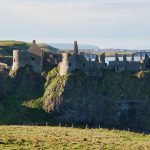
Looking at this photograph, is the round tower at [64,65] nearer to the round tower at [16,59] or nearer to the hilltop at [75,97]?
the hilltop at [75,97]

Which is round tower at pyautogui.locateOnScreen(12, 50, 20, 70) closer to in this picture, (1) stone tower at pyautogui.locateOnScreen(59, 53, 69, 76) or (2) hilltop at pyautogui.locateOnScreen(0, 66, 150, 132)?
(2) hilltop at pyautogui.locateOnScreen(0, 66, 150, 132)

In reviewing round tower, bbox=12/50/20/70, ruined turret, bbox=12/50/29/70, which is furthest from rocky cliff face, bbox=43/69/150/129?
round tower, bbox=12/50/20/70

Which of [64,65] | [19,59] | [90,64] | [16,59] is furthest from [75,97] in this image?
[16,59]

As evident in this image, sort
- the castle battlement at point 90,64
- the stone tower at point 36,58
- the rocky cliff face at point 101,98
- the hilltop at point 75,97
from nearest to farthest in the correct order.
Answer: the hilltop at point 75,97
the rocky cliff face at point 101,98
the castle battlement at point 90,64
the stone tower at point 36,58

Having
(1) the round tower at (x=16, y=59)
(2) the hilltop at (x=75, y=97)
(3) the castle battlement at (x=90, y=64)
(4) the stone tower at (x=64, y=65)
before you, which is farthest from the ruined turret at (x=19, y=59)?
(4) the stone tower at (x=64, y=65)

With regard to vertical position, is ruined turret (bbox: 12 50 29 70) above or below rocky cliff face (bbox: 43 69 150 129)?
above

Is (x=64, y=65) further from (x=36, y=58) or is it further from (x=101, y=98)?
(x=101, y=98)

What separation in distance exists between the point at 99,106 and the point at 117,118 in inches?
174

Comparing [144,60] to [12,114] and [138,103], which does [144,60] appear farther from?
[12,114]

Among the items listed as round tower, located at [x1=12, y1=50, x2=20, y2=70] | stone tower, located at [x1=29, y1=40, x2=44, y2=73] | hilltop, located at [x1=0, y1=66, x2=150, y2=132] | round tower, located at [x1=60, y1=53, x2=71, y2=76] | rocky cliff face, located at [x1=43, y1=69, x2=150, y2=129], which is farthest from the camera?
stone tower, located at [x1=29, y1=40, x2=44, y2=73]

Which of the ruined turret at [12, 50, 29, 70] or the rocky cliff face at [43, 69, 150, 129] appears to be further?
the ruined turret at [12, 50, 29, 70]

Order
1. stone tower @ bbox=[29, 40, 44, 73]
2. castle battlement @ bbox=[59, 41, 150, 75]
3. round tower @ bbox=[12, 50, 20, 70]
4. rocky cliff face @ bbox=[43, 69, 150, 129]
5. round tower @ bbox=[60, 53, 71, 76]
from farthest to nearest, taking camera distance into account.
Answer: stone tower @ bbox=[29, 40, 44, 73] < round tower @ bbox=[12, 50, 20, 70] < castle battlement @ bbox=[59, 41, 150, 75] < round tower @ bbox=[60, 53, 71, 76] < rocky cliff face @ bbox=[43, 69, 150, 129]

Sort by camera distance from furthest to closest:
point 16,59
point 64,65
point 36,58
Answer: point 36,58
point 16,59
point 64,65

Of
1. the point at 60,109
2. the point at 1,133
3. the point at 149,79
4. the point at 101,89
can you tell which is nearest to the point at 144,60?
the point at 149,79
